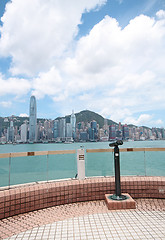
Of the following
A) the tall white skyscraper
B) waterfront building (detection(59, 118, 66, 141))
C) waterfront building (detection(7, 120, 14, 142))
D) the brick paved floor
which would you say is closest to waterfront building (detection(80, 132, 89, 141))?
the tall white skyscraper

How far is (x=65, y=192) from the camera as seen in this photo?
13.1ft

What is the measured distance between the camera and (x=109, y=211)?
347 cm

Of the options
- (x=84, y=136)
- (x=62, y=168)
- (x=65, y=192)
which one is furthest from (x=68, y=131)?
(x=65, y=192)

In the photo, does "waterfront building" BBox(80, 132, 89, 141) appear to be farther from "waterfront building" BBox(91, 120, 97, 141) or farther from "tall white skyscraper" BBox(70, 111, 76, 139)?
"tall white skyscraper" BBox(70, 111, 76, 139)

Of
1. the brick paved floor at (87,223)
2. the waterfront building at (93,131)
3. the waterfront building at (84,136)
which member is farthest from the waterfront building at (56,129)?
the brick paved floor at (87,223)

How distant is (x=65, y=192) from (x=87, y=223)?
3.88ft

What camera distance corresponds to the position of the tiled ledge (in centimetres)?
336

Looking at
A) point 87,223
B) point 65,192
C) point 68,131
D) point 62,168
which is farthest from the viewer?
point 68,131

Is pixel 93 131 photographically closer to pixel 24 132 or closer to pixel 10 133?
pixel 24 132

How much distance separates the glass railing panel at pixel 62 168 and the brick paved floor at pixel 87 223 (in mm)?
1201

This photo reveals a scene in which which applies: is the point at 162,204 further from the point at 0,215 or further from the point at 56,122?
the point at 56,122

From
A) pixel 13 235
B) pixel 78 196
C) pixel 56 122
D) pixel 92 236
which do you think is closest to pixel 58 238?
pixel 92 236

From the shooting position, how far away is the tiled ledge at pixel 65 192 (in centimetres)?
336

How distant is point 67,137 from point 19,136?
1113 inches
